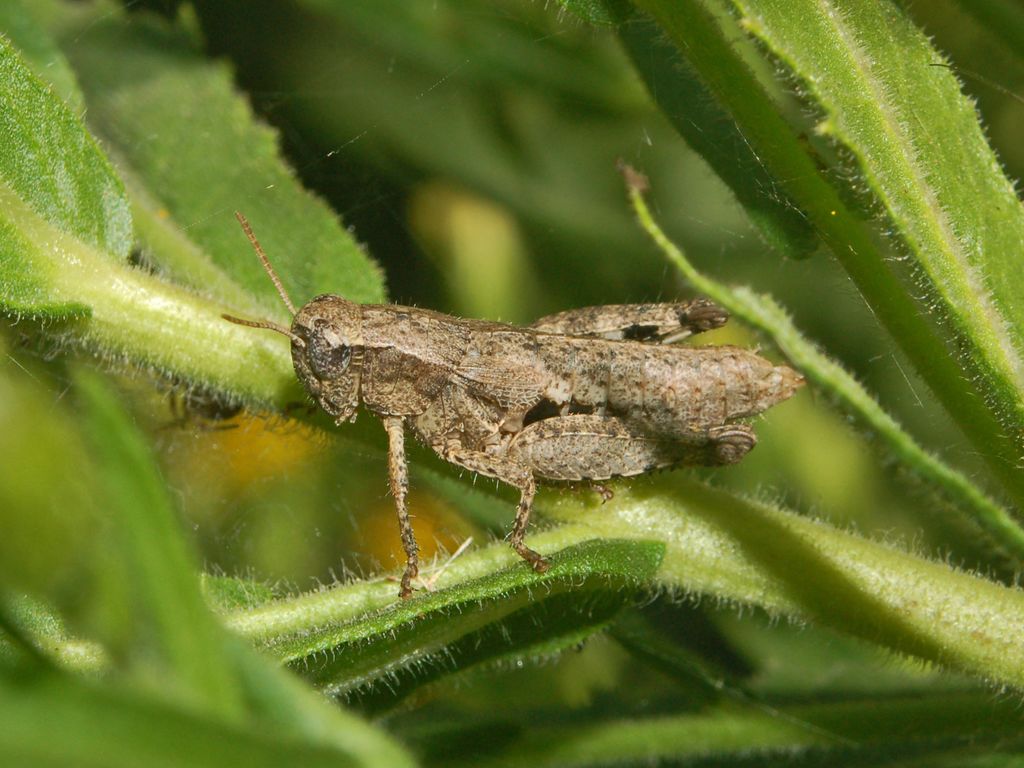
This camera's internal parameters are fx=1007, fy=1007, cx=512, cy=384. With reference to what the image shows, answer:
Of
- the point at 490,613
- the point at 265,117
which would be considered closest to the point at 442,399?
the point at 490,613

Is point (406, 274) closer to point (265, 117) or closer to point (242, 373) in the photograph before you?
point (265, 117)

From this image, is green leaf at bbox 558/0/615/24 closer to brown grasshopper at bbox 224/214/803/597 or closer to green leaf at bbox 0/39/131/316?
brown grasshopper at bbox 224/214/803/597

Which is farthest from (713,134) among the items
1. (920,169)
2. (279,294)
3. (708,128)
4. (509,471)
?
(279,294)

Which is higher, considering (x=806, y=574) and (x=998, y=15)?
(x=998, y=15)

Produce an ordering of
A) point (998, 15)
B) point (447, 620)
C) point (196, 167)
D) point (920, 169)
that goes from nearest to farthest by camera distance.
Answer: point (920, 169) → point (447, 620) → point (998, 15) → point (196, 167)

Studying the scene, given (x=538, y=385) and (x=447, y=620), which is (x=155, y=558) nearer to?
(x=447, y=620)

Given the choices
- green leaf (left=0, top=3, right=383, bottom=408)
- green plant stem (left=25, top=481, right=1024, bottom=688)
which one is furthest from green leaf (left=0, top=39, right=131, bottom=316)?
green plant stem (left=25, top=481, right=1024, bottom=688)

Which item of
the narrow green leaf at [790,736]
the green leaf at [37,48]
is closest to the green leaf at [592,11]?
the green leaf at [37,48]
